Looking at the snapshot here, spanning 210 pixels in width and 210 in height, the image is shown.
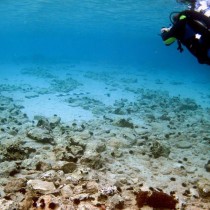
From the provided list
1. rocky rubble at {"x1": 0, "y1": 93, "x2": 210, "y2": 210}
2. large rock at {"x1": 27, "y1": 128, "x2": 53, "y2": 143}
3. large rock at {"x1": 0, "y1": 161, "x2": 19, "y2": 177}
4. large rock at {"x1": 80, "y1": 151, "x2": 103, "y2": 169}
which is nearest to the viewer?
rocky rubble at {"x1": 0, "y1": 93, "x2": 210, "y2": 210}

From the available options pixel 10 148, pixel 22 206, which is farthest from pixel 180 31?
pixel 10 148

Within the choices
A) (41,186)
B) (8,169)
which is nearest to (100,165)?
(41,186)

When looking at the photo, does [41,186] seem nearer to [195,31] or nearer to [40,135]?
[40,135]

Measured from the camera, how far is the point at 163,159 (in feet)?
29.4

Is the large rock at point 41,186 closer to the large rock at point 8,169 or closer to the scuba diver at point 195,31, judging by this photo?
the large rock at point 8,169

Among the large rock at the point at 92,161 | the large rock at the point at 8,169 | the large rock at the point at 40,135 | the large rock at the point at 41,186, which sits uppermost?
the large rock at the point at 41,186

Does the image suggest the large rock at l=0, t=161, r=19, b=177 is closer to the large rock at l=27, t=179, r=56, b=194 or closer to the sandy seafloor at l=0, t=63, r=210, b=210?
the sandy seafloor at l=0, t=63, r=210, b=210

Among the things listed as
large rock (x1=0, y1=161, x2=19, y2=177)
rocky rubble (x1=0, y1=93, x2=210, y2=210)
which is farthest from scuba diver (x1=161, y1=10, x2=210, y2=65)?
large rock (x1=0, y1=161, x2=19, y2=177)

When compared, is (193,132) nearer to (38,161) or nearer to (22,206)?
(38,161)

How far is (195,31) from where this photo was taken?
6.20m

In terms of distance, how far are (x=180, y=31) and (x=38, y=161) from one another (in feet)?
16.3

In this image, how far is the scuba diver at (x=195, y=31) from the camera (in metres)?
6.07

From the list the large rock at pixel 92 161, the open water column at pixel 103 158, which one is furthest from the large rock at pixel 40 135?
the large rock at pixel 92 161

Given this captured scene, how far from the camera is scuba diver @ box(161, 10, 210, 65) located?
19.9 feet
